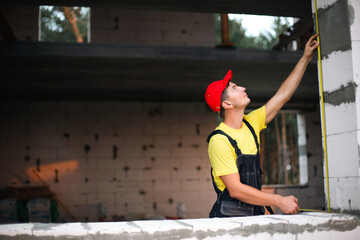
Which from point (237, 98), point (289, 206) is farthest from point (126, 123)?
point (289, 206)

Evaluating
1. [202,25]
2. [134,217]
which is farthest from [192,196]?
[202,25]

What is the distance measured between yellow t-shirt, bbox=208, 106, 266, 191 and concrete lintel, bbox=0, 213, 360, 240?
0.35 m

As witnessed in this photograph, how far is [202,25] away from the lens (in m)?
7.68

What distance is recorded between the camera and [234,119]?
2.32 meters

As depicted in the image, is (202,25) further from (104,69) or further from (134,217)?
(134,217)

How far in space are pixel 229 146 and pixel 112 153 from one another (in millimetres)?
5199

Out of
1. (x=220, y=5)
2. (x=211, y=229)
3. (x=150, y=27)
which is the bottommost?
(x=211, y=229)

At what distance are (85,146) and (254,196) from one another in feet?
18.0

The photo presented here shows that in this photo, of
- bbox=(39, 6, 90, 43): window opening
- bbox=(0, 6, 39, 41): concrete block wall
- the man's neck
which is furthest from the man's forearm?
bbox=(39, 6, 90, 43): window opening

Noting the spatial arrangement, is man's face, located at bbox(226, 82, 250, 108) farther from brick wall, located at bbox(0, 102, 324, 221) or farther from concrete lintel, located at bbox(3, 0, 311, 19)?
brick wall, located at bbox(0, 102, 324, 221)

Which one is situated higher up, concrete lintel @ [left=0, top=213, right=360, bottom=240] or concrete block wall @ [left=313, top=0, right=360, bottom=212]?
concrete block wall @ [left=313, top=0, right=360, bottom=212]

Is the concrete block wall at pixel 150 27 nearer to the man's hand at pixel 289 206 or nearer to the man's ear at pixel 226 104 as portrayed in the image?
the man's ear at pixel 226 104

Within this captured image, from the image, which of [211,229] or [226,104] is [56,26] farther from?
[211,229]

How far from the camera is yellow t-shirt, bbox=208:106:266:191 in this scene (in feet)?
6.76
